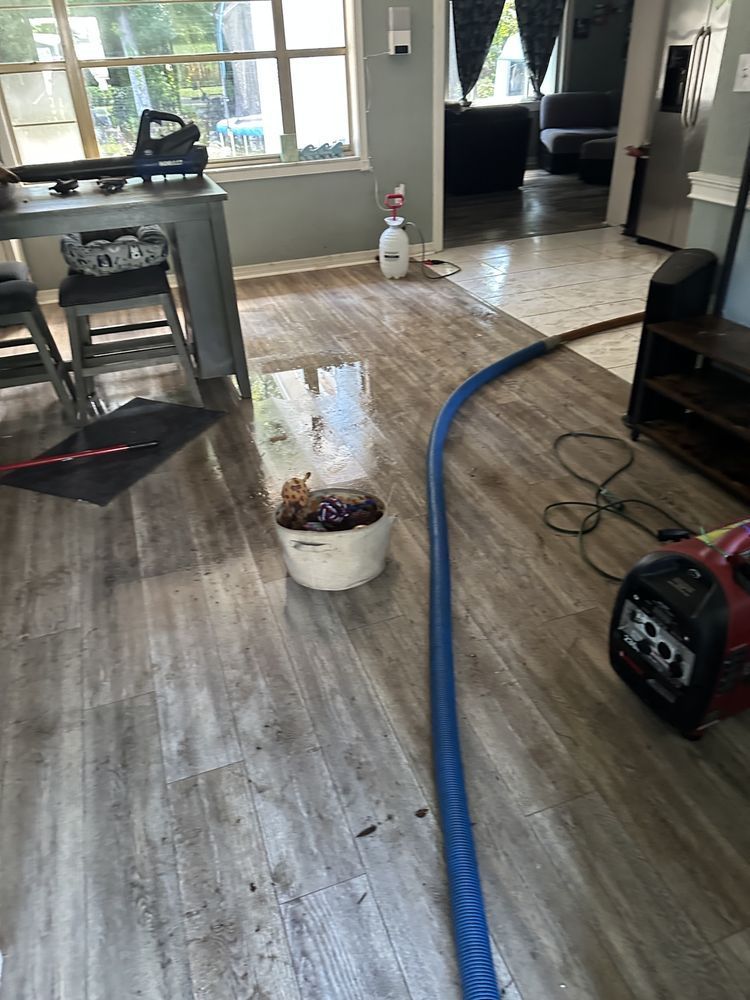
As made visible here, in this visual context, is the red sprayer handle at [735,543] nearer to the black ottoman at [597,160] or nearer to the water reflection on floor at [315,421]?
the water reflection on floor at [315,421]

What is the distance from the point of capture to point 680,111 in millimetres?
4832

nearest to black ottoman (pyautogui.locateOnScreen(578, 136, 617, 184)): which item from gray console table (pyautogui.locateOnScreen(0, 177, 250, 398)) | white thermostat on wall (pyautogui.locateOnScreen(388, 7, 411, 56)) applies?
white thermostat on wall (pyautogui.locateOnScreen(388, 7, 411, 56))

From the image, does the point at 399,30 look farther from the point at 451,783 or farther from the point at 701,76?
the point at 451,783

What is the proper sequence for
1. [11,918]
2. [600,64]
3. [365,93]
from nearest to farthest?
[11,918]
[365,93]
[600,64]

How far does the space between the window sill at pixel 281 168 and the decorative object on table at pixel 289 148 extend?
0.11 feet

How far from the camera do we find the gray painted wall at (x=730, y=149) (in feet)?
8.24

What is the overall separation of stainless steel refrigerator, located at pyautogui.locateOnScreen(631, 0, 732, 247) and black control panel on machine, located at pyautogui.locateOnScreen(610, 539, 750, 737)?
4.03m

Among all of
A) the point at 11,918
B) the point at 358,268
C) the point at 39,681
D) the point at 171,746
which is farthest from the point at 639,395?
the point at 358,268

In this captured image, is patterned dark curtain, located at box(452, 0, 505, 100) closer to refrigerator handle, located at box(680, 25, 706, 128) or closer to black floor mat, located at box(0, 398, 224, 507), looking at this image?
refrigerator handle, located at box(680, 25, 706, 128)

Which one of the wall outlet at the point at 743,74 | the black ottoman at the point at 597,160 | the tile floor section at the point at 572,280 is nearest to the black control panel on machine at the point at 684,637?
the wall outlet at the point at 743,74

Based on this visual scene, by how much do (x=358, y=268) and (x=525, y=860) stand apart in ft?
14.9

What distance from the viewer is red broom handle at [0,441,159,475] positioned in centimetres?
283

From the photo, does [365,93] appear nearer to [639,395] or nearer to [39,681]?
[639,395]

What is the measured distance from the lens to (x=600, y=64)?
28.7 feet
